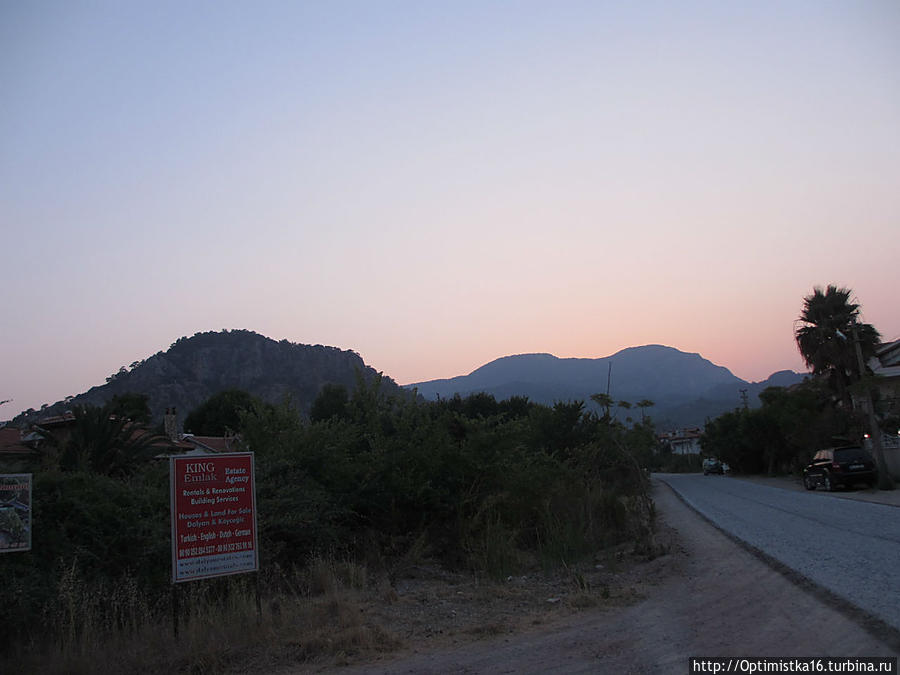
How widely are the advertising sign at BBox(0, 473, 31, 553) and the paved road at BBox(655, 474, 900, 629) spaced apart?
885 cm

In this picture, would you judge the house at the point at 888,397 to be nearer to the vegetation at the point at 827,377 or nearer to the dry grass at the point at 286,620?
the vegetation at the point at 827,377

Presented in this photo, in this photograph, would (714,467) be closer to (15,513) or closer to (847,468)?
(847,468)

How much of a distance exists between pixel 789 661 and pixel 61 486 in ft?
28.7

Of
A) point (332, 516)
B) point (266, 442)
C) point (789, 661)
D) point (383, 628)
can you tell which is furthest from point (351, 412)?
point (789, 661)

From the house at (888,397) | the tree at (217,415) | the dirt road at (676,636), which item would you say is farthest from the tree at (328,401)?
the dirt road at (676,636)

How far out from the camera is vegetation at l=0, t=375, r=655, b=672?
859 cm

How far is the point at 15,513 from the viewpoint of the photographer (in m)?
8.08

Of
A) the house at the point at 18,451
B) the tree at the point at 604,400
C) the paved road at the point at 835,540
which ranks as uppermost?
the tree at the point at 604,400

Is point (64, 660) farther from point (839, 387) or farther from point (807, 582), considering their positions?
point (839, 387)

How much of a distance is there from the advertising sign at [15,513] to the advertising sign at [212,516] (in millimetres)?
1626

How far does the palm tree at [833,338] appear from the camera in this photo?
37.5m

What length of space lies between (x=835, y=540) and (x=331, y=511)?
9145mm

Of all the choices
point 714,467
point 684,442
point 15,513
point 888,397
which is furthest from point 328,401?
point 684,442

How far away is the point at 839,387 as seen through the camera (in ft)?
128
